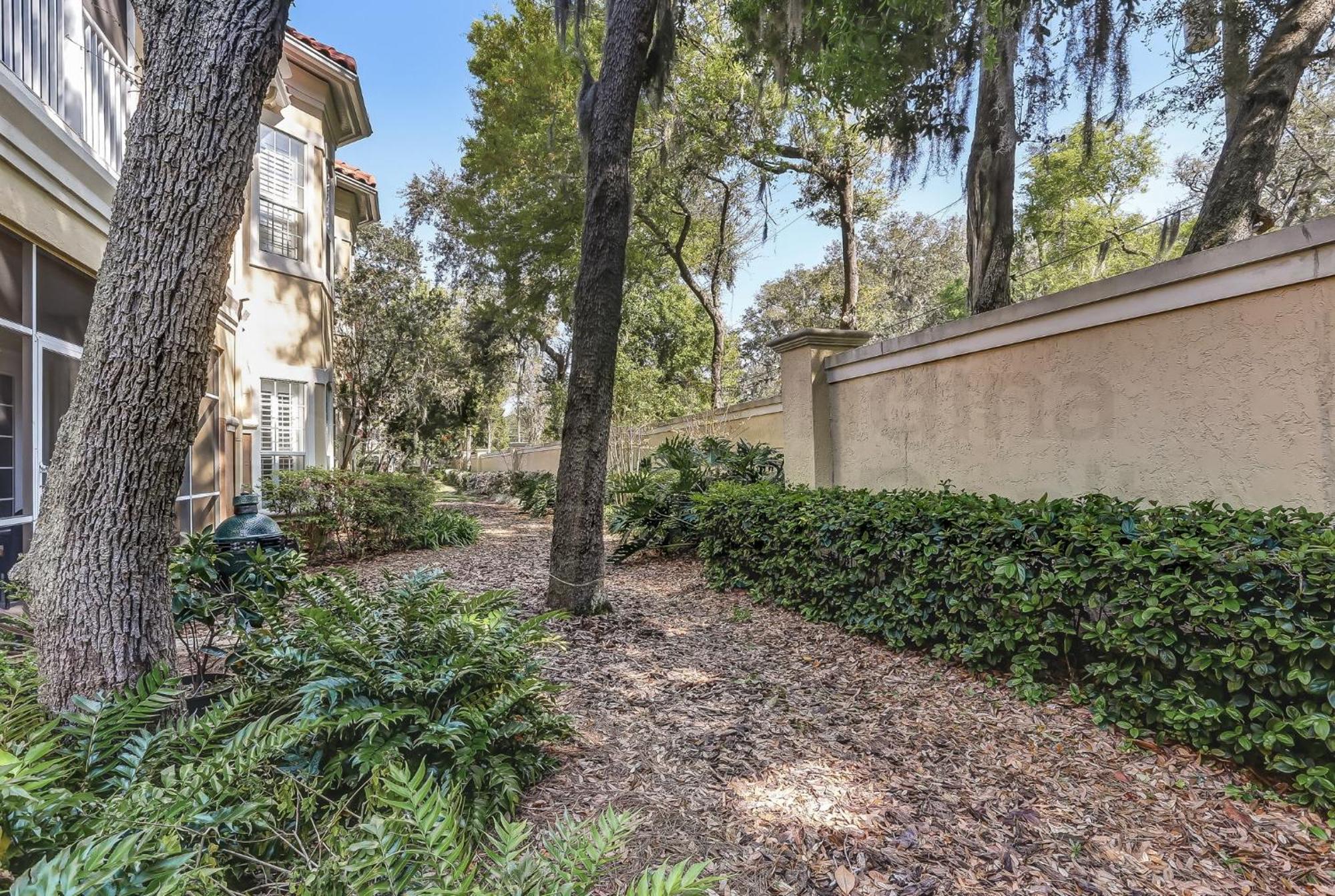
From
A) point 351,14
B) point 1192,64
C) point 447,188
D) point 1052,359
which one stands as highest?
point 447,188

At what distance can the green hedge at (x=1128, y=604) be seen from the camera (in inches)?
94.5

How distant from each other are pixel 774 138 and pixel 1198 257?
10.1 metres

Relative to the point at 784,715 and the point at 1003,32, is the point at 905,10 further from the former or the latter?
the point at 784,715

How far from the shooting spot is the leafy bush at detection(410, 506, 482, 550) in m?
9.00

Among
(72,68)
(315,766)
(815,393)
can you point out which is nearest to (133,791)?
(315,766)

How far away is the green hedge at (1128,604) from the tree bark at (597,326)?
1757 mm

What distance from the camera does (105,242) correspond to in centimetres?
468

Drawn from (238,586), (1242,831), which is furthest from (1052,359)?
(238,586)

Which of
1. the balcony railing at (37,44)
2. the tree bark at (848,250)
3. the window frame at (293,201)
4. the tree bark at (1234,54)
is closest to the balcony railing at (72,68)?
the balcony railing at (37,44)

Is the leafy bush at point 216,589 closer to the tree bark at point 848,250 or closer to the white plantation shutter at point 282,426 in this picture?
the white plantation shutter at point 282,426

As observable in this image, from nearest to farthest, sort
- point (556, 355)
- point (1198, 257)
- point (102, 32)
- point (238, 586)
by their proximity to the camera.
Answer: point (238, 586) → point (1198, 257) → point (102, 32) → point (556, 355)

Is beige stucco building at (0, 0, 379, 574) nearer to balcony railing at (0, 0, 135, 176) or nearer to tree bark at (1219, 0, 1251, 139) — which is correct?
balcony railing at (0, 0, 135, 176)

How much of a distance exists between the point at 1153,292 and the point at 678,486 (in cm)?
511

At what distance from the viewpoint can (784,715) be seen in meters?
3.32
